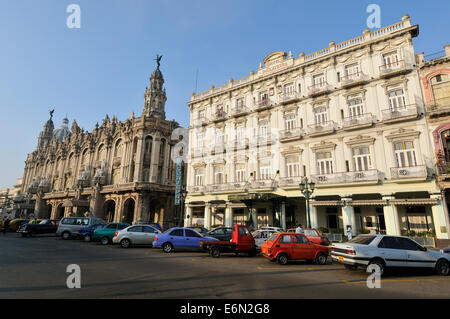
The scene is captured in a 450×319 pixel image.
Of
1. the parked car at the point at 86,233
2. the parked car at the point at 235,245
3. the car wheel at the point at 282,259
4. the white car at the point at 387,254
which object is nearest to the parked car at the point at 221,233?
the parked car at the point at 235,245

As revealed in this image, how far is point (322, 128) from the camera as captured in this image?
2264cm

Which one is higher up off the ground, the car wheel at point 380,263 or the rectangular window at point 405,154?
the rectangular window at point 405,154

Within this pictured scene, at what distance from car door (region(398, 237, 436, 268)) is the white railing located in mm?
13615

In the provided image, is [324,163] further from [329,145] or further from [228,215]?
[228,215]

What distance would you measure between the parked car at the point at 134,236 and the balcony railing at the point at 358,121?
1825 cm

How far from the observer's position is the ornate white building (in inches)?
1510

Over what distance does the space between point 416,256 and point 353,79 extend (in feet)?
58.4

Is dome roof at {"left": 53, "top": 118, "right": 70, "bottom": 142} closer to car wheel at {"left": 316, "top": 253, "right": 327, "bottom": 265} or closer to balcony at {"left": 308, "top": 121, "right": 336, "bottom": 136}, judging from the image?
balcony at {"left": 308, "top": 121, "right": 336, "bottom": 136}

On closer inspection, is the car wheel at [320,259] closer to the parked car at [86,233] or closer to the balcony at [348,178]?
the balcony at [348,178]

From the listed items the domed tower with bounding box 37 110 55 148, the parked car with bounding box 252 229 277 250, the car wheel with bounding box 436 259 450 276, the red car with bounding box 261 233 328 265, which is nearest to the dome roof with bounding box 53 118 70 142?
the domed tower with bounding box 37 110 55 148

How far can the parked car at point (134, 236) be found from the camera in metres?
15.8
